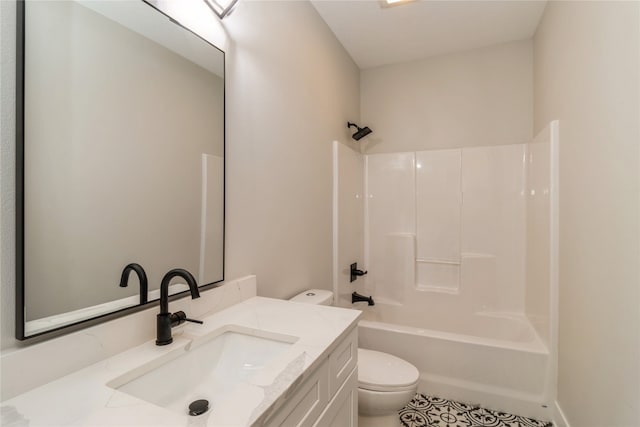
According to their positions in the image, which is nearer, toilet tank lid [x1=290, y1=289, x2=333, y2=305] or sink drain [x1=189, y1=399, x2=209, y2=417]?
sink drain [x1=189, y1=399, x2=209, y2=417]

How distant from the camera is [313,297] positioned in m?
1.77

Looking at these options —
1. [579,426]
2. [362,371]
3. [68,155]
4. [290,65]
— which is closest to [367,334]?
[362,371]

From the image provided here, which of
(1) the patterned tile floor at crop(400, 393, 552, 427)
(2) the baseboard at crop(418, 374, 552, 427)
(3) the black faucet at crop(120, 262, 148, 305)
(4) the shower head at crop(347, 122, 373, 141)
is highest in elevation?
(4) the shower head at crop(347, 122, 373, 141)

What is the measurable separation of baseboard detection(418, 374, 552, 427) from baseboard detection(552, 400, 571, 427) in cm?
4

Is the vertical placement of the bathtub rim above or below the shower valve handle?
below

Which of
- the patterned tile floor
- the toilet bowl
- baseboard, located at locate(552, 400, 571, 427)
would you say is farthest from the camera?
the patterned tile floor

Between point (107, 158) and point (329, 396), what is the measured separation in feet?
3.27

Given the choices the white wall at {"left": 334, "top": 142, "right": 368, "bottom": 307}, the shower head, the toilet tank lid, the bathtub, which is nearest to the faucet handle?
the toilet tank lid

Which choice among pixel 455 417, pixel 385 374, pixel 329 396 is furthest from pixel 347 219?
pixel 329 396

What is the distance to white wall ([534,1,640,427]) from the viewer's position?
1.05 metres

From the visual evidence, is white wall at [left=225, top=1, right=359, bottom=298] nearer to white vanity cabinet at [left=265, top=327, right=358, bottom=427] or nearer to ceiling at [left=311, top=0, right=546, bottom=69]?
ceiling at [left=311, top=0, right=546, bottom=69]

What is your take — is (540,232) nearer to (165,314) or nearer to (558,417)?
(558,417)

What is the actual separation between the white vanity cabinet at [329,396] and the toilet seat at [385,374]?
347 millimetres

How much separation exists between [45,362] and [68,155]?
1.66ft
